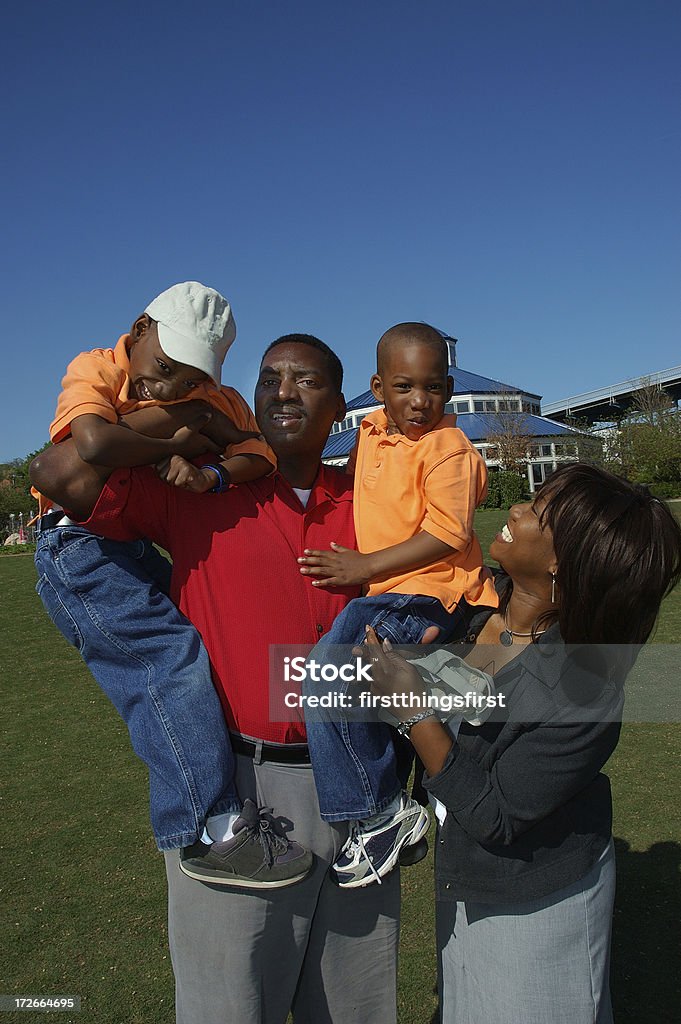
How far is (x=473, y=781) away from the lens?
216 centimetres

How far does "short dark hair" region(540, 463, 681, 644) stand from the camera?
212 centimetres

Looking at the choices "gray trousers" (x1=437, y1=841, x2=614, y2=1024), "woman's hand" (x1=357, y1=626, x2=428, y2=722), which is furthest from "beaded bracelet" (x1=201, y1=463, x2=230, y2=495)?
"gray trousers" (x1=437, y1=841, x2=614, y2=1024)

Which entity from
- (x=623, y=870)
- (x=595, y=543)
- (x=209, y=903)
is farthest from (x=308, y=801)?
(x=623, y=870)

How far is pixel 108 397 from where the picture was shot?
2336 millimetres

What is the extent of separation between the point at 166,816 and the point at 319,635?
26.6 inches

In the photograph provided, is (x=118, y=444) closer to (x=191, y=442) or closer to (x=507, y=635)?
(x=191, y=442)

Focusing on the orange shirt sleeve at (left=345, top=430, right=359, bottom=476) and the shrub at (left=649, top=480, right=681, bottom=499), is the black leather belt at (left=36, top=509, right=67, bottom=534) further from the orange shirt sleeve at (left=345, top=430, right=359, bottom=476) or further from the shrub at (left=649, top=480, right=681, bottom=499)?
the shrub at (left=649, top=480, right=681, bottom=499)

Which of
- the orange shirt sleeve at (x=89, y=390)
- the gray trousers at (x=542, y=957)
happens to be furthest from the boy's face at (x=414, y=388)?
the gray trousers at (x=542, y=957)

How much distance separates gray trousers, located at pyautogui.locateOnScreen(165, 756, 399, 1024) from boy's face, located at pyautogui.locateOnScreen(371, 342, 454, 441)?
3.85 ft

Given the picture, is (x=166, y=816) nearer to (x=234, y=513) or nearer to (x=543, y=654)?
(x=234, y=513)

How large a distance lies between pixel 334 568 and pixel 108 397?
2.73ft

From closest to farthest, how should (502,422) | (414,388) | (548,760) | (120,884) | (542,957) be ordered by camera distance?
1. (548,760)
2. (542,957)
3. (414,388)
4. (120,884)
5. (502,422)

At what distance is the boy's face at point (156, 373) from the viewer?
242cm

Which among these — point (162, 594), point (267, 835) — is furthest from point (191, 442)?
point (267, 835)
